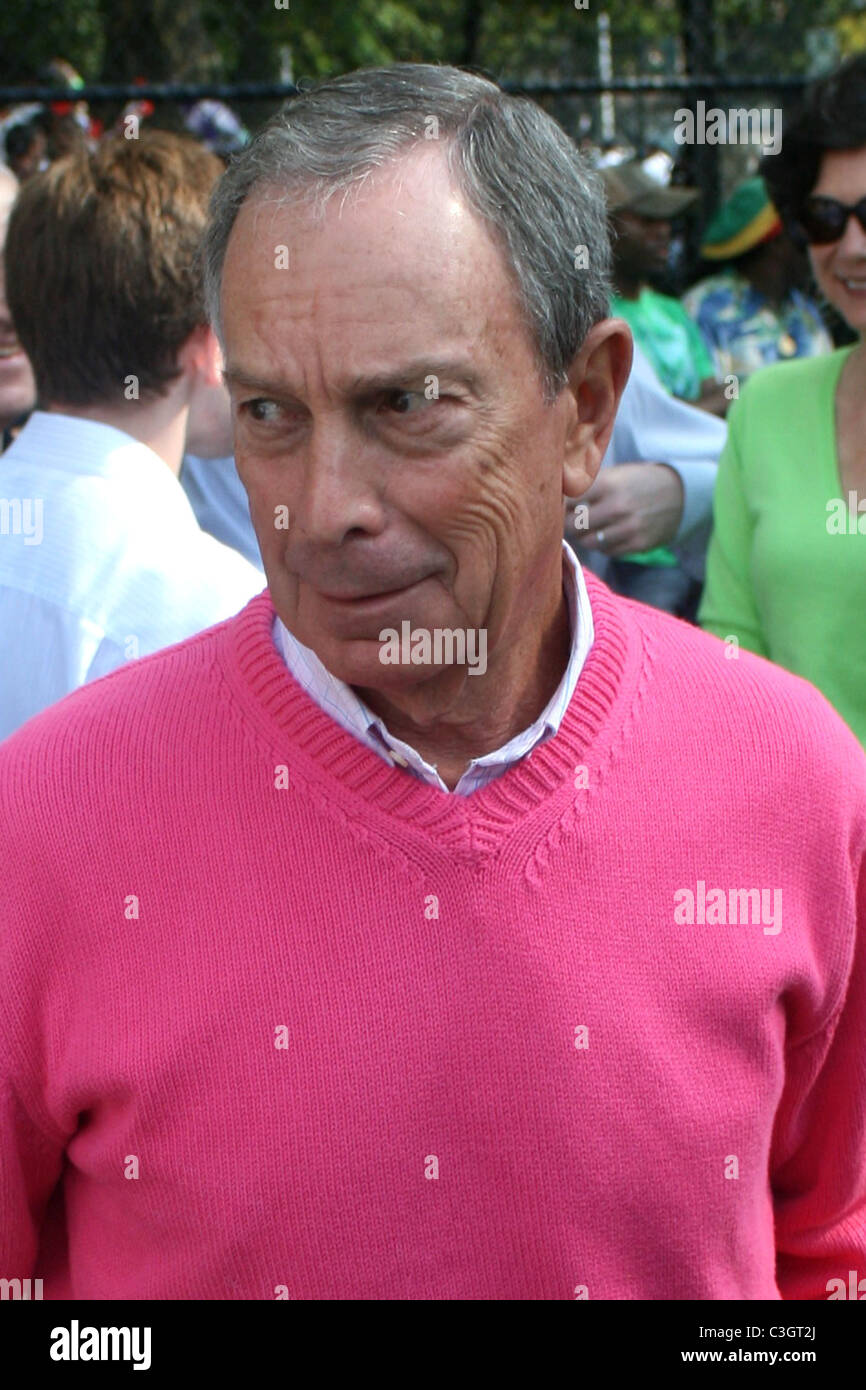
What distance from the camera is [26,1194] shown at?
1.64 metres

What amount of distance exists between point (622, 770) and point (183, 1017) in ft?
1.74

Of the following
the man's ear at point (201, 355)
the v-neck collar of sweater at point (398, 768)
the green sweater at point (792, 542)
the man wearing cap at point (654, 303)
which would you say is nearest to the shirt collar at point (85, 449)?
the man's ear at point (201, 355)

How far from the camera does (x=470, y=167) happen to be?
1.52m

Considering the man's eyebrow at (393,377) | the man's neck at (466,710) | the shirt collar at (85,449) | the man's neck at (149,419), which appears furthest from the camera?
the man's neck at (149,419)

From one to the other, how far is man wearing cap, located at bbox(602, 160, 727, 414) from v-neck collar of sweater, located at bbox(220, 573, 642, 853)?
3411mm

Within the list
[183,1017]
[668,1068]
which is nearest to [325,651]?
[183,1017]

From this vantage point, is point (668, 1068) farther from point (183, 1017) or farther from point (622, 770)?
point (183, 1017)

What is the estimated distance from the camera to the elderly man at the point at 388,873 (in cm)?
150

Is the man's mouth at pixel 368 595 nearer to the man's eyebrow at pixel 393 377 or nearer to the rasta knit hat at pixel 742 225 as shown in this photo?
the man's eyebrow at pixel 393 377

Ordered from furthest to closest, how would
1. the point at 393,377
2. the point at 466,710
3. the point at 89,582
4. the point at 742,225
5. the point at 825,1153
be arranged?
the point at 742,225, the point at 89,582, the point at 825,1153, the point at 466,710, the point at 393,377

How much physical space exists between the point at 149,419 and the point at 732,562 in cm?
117

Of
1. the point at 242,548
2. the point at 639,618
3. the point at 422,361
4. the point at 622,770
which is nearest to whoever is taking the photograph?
the point at 422,361

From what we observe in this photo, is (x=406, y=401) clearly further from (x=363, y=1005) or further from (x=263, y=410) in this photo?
(x=363, y=1005)

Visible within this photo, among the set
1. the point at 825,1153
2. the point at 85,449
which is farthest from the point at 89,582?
the point at 825,1153
